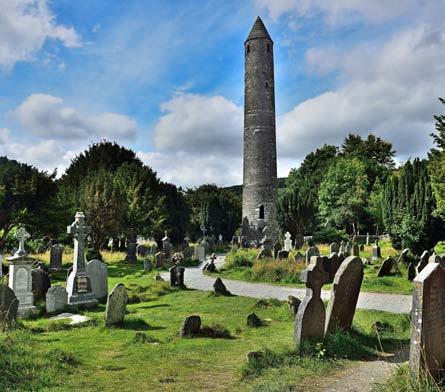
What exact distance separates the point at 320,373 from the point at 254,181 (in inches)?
1225

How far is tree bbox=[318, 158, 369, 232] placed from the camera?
48844 mm

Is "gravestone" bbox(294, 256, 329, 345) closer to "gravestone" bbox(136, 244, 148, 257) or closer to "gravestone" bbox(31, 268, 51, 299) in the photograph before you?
"gravestone" bbox(31, 268, 51, 299)

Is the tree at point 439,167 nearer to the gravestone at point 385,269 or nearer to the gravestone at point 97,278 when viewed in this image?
Result: the gravestone at point 385,269

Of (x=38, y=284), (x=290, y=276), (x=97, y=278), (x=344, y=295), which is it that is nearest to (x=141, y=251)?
(x=290, y=276)

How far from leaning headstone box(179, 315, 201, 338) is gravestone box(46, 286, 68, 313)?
14.2ft

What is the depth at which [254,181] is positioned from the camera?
3672cm

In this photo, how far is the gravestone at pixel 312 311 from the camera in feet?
22.7

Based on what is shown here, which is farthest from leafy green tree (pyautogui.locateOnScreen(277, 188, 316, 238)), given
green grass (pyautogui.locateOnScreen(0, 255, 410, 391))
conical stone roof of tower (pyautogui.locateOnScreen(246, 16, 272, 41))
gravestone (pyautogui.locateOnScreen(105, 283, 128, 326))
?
gravestone (pyautogui.locateOnScreen(105, 283, 128, 326))

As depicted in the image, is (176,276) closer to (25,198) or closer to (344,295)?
(344,295)

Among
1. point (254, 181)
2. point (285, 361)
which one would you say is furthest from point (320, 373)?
point (254, 181)

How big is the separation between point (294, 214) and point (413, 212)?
17.9 metres

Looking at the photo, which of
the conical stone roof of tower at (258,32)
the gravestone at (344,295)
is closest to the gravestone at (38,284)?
the gravestone at (344,295)

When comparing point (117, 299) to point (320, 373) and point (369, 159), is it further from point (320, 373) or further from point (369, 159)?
point (369, 159)

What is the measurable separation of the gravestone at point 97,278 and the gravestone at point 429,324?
32.9 ft
